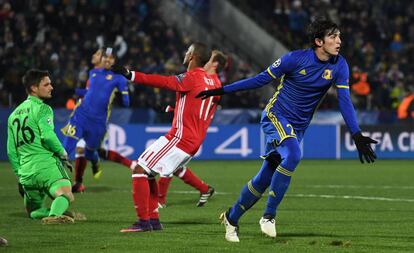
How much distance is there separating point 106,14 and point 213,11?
199 inches

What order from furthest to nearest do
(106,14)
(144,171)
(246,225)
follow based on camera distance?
(106,14) → (246,225) → (144,171)

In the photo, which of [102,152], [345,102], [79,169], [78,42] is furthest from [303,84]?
[78,42]

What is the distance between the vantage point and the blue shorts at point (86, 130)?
15781 mm

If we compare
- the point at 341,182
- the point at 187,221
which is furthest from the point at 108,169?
the point at 187,221

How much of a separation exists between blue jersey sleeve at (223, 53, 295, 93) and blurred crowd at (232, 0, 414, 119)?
20.0m

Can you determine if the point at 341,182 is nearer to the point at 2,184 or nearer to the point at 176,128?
the point at 2,184

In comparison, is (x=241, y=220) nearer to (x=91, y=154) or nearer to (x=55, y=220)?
(x=55, y=220)

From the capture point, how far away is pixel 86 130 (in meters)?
15.8

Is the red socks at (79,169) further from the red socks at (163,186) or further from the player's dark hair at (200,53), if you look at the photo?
the player's dark hair at (200,53)

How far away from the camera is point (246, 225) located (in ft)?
35.7

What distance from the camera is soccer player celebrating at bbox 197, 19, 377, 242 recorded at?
9.40 m

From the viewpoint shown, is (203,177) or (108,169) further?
(108,169)

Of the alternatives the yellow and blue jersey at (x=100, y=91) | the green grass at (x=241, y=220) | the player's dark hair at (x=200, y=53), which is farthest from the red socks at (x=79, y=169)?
the player's dark hair at (x=200, y=53)

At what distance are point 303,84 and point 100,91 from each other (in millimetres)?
6837
